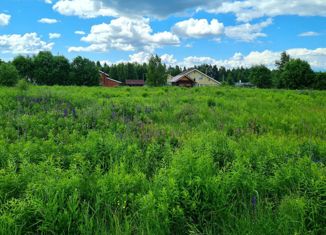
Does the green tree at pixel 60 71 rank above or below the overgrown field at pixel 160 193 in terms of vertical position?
above

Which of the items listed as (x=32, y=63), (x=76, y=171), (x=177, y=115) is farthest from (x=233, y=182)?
(x=32, y=63)

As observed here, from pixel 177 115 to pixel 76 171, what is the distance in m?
6.57

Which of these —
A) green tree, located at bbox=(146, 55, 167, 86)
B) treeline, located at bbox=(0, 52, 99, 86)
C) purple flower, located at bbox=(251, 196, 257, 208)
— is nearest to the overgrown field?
purple flower, located at bbox=(251, 196, 257, 208)

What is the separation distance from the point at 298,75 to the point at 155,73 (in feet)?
92.5

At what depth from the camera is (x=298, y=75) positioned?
185 feet

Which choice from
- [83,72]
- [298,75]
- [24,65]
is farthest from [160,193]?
[83,72]

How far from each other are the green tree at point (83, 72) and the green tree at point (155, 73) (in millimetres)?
14386

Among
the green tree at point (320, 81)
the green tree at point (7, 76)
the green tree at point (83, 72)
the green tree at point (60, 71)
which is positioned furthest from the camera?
the green tree at point (83, 72)

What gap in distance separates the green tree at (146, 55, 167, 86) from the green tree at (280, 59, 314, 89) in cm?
2458

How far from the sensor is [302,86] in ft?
180

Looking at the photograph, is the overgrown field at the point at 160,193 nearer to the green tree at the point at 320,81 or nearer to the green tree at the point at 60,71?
the green tree at the point at 320,81

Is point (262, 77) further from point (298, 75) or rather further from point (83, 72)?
point (83, 72)

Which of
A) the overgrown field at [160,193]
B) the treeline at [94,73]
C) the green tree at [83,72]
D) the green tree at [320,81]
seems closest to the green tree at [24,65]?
the treeline at [94,73]

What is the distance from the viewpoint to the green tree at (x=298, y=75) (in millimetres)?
55406
